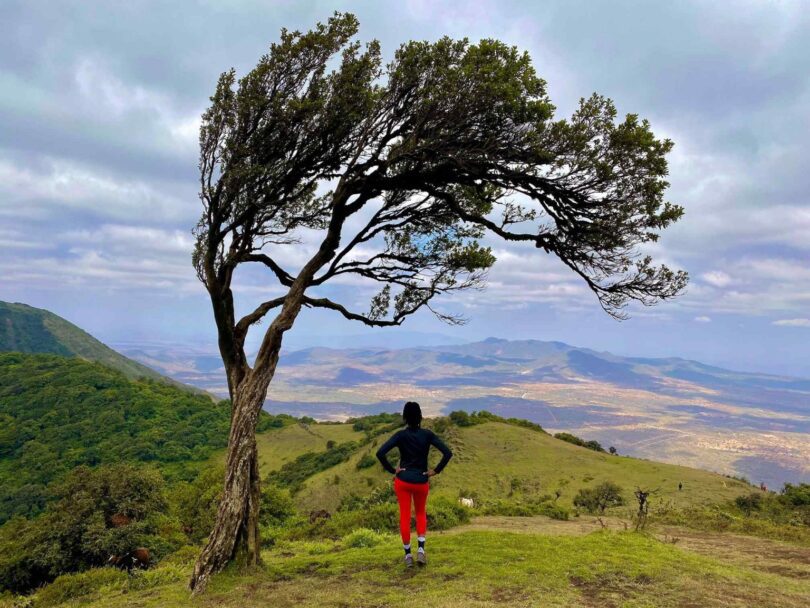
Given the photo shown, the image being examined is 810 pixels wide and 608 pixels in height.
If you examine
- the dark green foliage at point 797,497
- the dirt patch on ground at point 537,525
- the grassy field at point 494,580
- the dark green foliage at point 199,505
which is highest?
the grassy field at point 494,580

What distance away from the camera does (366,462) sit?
2630 inches

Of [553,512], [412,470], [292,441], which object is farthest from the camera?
[292,441]

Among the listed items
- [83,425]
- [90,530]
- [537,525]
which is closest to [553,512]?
[537,525]

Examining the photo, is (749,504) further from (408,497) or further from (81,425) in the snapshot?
(81,425)

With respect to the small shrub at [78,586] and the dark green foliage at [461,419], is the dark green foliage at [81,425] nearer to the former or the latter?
the dark green foliage at [461,419]

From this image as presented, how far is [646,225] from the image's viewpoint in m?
12.1

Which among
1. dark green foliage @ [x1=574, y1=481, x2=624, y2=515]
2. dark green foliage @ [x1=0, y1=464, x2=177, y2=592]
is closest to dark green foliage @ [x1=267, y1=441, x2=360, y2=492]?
dark green foliage @ [x1=574, y1=481, x2=624, y2=515]

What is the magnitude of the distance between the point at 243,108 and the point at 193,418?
11565cm

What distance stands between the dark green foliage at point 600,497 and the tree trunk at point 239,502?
33960mm

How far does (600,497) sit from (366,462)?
34.3 m

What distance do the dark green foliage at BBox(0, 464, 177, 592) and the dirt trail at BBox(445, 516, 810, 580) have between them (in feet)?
46.2

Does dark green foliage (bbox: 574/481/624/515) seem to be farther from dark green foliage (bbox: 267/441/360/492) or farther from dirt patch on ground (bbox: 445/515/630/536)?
dark green foliage (bbox: 267/441/360/492)

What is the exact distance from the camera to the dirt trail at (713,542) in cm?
1222

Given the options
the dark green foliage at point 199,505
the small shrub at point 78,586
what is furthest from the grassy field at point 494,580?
the dark green foliage at point 199,505
